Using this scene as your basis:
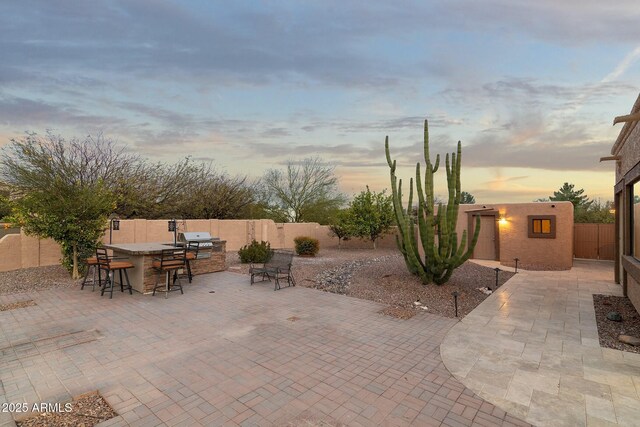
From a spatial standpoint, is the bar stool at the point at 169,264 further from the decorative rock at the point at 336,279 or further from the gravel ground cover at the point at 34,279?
the decorative rock at the point at 336,279

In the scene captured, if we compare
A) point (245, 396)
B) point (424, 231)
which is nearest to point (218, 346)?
point (245, 396)

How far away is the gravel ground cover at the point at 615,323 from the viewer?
16.7ft

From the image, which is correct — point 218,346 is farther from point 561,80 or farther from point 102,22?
point 561,80

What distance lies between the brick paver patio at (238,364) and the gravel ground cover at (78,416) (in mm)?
105

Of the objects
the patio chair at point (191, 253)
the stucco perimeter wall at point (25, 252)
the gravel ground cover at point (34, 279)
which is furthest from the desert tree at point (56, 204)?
the patio chair at point (191, 253)

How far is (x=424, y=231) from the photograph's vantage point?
28.5ft

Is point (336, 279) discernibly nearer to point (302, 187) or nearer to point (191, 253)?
point (191, 253)

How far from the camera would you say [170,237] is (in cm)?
1549

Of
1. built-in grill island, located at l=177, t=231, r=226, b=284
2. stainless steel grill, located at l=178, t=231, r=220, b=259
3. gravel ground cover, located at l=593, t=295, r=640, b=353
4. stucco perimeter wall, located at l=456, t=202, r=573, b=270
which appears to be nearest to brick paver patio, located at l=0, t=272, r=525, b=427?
gravel ground cover, located at l=593, t=295, r=640, b=353

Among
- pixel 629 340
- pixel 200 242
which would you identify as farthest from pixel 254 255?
pixel 629 340

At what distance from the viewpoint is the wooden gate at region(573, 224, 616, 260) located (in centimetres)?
1479

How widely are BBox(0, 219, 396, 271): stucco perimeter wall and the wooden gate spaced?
966cm

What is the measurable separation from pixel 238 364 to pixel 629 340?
233 inches

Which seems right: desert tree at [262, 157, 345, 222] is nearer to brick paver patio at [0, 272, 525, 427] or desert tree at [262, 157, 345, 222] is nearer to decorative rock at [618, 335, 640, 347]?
brick paver patio at [0, 272, 525, 427]
